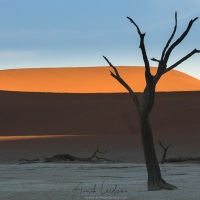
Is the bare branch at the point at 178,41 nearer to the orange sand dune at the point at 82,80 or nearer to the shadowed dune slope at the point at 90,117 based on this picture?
the shadowed dune slope at the point at 90,117

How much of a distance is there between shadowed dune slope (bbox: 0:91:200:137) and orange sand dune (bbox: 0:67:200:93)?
6009 cm

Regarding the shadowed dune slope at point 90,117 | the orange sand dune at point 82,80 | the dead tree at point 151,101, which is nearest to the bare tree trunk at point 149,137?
the dead tree at point 151,101

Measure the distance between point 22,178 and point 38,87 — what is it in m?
103

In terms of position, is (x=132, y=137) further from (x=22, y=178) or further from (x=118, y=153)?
(x=22, y=178)

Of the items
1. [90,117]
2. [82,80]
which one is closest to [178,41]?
[90,117]

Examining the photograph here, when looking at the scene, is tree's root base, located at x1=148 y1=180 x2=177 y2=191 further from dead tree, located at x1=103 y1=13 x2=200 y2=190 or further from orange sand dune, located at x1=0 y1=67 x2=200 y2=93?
orange sand dune, located at x1=0 y1=67 x2=200 y2=93

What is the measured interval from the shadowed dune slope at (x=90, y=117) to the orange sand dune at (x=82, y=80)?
60.1 m

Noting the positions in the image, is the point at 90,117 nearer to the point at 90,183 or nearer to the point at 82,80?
the point at 90,183

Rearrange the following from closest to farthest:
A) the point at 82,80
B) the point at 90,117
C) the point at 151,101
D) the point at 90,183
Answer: the point at 151,101 → the point at 90,183 → the point at 90,117 → the point at 82,80

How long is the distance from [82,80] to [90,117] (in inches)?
3257

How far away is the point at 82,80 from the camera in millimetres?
130125

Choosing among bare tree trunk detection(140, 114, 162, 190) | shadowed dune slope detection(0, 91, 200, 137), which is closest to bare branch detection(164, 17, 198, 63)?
bare tree trunk detection(140, 114, 162, 190)

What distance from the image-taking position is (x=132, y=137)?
113ft

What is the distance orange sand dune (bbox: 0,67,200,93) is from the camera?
11988 centimetres
